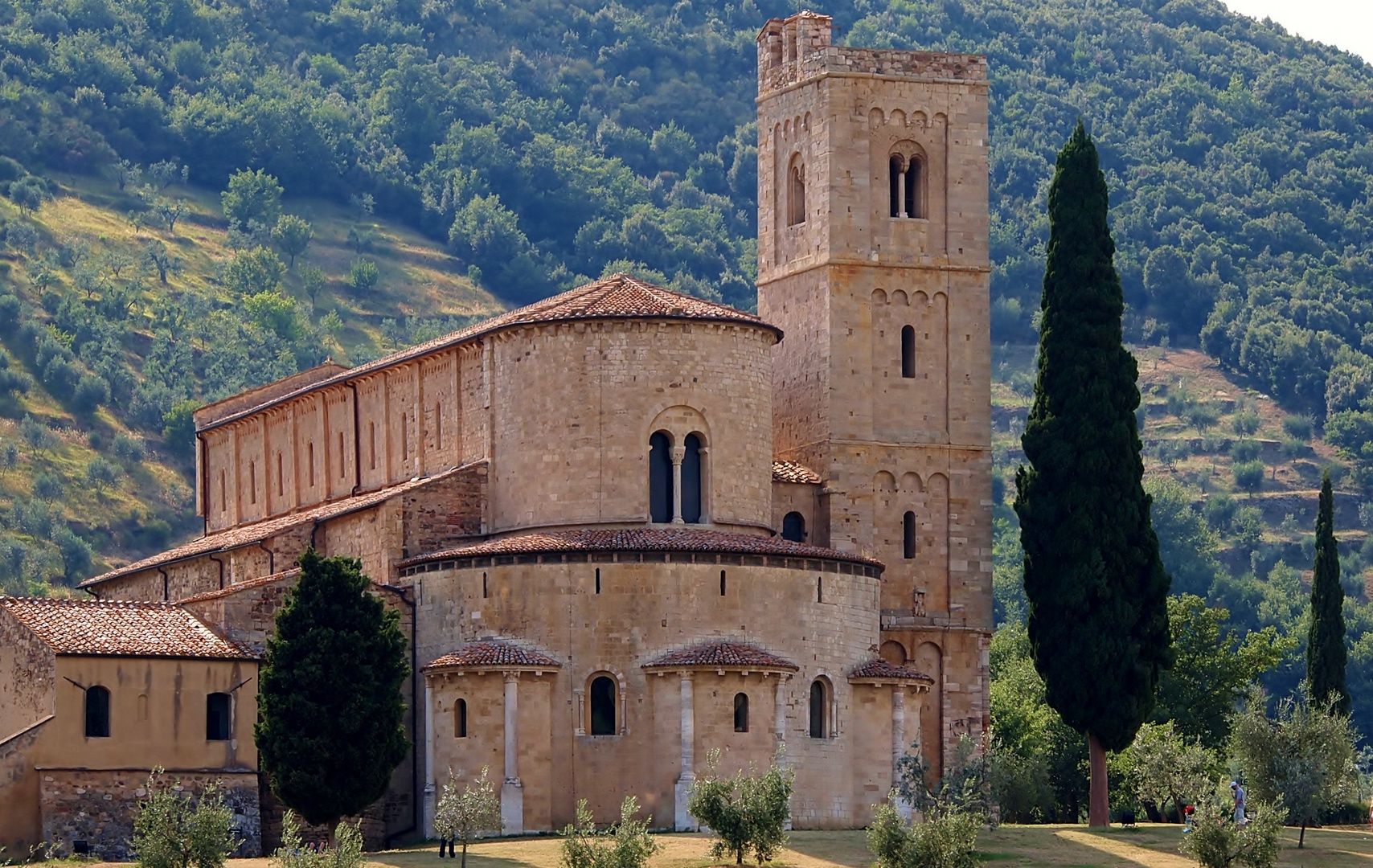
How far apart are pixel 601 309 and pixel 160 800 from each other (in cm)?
1706

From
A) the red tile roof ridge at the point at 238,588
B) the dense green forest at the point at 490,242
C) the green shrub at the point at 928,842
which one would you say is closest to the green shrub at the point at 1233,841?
the green shrub at the point at 928,842

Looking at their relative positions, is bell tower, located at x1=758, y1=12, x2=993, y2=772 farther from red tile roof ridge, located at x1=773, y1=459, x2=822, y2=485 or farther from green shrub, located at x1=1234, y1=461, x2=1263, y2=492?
green shrub, located at x1=1234, y1=461, x2=1263, y2=492

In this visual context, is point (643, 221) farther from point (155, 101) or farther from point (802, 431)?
point (802, 431)

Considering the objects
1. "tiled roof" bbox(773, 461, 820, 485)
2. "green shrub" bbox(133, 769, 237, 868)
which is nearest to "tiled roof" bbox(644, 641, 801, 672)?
"tiled roof" bbox(773, 461, 820, 485)

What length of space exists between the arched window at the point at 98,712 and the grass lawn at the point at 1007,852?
4018 mm

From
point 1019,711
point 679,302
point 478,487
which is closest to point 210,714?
point 478,487

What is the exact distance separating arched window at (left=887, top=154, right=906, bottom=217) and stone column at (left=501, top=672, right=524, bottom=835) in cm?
1667

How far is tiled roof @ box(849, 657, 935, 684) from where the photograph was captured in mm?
59750

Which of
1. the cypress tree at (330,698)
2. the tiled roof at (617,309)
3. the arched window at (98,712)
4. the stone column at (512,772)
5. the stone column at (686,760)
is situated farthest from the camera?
the tiled roof at (617,309)

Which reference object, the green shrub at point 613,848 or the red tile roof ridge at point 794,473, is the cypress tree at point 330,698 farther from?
the red tile roof ridge at point 794,473

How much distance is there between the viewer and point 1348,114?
639ft

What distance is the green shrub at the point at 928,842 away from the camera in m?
49.0

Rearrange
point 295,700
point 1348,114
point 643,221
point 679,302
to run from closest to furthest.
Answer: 1. point 295,700
2. point 679,302
3. point 643,221
4. point 1348,114

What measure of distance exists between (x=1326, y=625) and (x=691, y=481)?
18186 mm
